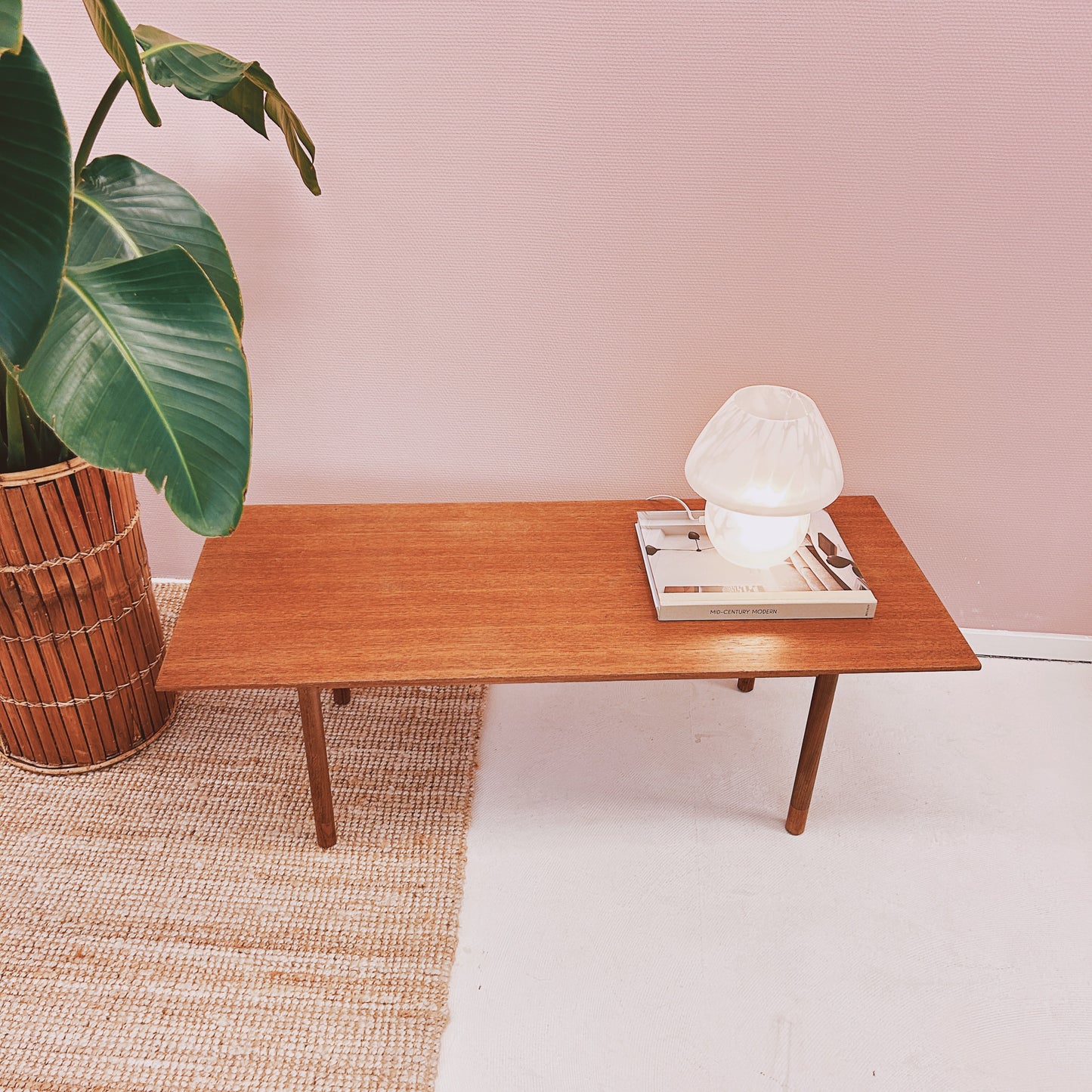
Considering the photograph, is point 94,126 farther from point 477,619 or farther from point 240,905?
point 240,905

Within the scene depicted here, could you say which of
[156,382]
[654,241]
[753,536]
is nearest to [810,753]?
[753,536]

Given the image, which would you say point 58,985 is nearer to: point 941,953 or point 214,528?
point 214,528

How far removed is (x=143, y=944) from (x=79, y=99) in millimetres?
1333

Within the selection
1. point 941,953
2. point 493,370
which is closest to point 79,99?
point 493,370

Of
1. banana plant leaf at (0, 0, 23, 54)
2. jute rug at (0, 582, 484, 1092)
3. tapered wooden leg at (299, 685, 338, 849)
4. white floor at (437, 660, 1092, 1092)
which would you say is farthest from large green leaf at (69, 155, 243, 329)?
white floor at (437, 660, 1092, 1092)

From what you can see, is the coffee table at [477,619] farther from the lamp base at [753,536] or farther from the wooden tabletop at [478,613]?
the lamp base at [753,536]

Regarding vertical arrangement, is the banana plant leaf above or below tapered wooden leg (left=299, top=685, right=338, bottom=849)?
above

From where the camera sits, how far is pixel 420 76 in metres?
1.48

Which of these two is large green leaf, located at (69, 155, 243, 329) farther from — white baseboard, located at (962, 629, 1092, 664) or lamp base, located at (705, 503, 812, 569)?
white baseboard, located at (962, 629, 1092, 664)

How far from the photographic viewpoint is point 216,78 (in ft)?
3.92

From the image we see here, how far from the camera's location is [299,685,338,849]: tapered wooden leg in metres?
1.37

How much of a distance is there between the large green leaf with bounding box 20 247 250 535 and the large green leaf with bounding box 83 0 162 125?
0.52 ft

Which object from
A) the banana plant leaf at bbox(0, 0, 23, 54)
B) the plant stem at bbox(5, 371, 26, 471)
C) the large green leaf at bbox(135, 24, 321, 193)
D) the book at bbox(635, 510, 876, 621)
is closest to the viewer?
the banana plant leaf at bbox(0, 0, 23, 54)

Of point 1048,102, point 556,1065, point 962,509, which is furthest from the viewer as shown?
point 962,509
